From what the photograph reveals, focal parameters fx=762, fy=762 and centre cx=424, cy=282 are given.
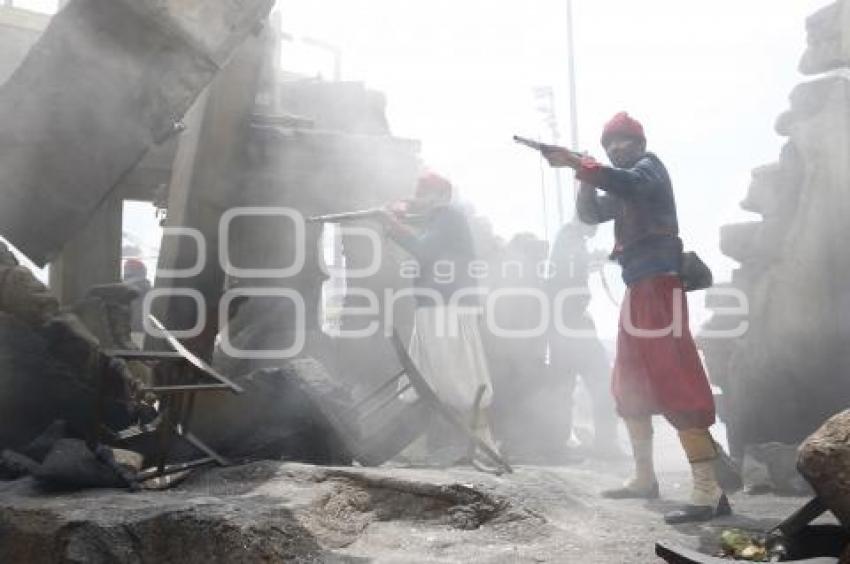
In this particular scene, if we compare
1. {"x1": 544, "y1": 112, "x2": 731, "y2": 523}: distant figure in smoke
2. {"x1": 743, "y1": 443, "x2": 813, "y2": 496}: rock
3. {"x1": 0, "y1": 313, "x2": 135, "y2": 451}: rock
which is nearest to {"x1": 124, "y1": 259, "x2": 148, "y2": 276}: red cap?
{"x1": 0, "y1": 313, "x2": 135, "y2": 451}: rock

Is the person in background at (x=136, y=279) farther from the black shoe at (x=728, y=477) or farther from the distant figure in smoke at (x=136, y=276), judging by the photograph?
the black shoe at (x=728, y=477)

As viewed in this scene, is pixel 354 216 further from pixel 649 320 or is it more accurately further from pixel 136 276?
pixel 136 276

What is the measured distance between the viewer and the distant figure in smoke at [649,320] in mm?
4090

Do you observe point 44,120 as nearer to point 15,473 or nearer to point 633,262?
point 15,473

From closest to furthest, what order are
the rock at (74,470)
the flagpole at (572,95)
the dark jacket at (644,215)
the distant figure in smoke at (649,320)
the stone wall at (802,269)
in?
the rock at (74,470), the distant figure in smoke at (649,320), the dark jacket at (644,215), the stone wall at (802,269), the flagpole at (572,95)

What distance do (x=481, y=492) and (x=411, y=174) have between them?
7.18m

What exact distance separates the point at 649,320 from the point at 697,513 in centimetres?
107

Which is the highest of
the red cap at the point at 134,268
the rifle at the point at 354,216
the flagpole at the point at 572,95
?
the flagpole at the point at 572,95

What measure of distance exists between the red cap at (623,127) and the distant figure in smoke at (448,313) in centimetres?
177

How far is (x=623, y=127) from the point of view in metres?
4.55

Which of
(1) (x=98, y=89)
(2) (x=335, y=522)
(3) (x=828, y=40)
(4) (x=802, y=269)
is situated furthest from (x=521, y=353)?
(2) (x=335, y=522)

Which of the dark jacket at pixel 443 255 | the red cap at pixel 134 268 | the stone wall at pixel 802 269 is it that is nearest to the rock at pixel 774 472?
the stone wall at pixel 802 269

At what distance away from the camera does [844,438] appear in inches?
100

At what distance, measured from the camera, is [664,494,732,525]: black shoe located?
370 centimetres
